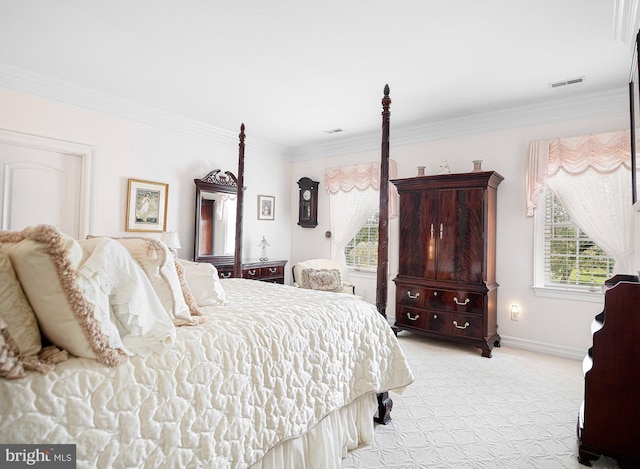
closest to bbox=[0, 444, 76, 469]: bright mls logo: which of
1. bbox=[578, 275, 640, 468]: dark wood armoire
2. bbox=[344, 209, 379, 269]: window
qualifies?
bbox=[578, 275, 640, 468]: dark wood armoire

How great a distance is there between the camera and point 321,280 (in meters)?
4.48

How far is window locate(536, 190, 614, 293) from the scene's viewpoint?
11.8 ft

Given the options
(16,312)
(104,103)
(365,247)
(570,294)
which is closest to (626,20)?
(570,294)

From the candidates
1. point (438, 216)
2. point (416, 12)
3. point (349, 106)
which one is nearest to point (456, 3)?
point (416, 12)

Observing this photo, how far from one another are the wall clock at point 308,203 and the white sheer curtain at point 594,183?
2.98 metres

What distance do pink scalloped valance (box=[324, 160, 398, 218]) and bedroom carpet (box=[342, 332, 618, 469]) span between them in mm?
2138

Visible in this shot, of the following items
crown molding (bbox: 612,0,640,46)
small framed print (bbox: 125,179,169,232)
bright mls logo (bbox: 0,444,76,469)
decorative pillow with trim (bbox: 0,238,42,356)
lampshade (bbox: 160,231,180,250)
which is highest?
crown molding (bbox: 612,0,640,46)

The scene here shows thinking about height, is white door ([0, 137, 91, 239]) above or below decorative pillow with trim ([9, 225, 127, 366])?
above

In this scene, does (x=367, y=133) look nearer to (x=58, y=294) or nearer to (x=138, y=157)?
(x=138, y=157)

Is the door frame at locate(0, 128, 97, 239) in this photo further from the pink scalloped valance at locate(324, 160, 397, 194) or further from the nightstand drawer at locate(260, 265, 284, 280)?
the pink scalloped valance at locate(324, 160, 397, 194)

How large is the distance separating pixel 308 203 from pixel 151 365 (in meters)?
4.65

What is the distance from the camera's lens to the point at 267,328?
1.56 metres

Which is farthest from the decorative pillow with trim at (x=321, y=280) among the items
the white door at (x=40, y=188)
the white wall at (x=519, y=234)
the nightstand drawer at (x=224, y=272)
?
the white door at (x=40, y=188)

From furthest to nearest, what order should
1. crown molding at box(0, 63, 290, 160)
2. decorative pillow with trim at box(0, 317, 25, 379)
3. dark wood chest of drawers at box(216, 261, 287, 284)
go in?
dark wood chest of drawers at box(216, 261, 287, 284), crown molding at box(0, 63, 290, 160), decorative pillow with trim at box(0, 317, 25, 379)
